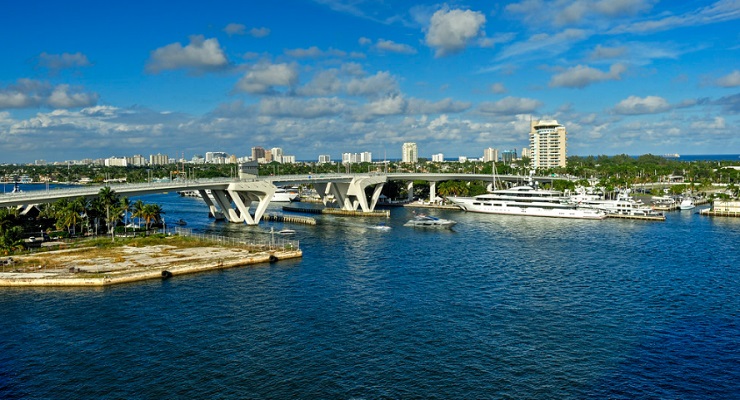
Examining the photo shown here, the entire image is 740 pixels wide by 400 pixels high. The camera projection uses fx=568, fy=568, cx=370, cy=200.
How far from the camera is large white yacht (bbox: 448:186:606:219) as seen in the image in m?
130

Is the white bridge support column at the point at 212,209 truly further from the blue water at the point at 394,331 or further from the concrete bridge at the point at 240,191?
the blue water at the point at 394,331

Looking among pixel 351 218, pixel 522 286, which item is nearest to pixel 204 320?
pixel 522 286

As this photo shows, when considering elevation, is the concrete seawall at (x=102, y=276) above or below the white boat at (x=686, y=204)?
below

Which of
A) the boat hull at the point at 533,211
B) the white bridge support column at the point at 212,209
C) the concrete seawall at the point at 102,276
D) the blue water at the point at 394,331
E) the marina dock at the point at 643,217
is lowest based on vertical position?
the blue water at the point at 394,331

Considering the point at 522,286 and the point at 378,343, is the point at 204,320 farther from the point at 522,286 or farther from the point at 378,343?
the point at 522,286

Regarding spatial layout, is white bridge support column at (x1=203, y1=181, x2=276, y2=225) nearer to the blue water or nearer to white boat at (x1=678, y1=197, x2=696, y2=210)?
the blue water

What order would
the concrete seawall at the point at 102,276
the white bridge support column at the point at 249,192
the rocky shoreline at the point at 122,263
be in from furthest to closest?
the white bridge support column at the point at 249,192
the rocky shoreline at the point at 122,263
the concrete seawall at the point at 102,276

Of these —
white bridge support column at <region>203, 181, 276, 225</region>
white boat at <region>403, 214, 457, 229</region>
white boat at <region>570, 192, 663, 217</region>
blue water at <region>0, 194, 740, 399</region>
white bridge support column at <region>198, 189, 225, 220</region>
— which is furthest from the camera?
white boat at <region>570, 192, 663, 217</region>

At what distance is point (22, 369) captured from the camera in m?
36.6

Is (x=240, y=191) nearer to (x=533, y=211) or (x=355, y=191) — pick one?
(x=355, y=191)

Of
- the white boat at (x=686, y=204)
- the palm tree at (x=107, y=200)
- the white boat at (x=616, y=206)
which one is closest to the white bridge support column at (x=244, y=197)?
the palm tree at (x=107, y=200)

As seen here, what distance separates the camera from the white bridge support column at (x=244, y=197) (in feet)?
373

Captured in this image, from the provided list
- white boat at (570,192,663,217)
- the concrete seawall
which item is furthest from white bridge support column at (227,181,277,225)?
white boat at (570,192,663,217)

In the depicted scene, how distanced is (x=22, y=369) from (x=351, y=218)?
320 ft
